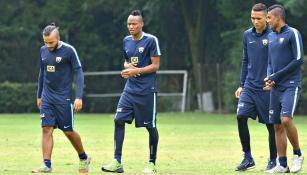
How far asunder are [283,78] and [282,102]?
342 millimetres

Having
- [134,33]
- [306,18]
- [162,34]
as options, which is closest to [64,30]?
[162,34]

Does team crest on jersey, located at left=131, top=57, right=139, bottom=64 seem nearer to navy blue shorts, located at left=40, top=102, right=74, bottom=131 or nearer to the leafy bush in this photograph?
navy blue shorts, located at left=40, top=102, right=74, bottom=131

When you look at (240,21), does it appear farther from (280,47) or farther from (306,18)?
(280,47)

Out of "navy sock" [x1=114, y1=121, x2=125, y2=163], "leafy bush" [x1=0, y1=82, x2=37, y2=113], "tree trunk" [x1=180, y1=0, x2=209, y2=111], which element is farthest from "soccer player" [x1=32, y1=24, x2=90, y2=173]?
"tree trunk" [x1=180, y1=0, x2=209, y2=111]

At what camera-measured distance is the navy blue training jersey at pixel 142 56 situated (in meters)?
13.8

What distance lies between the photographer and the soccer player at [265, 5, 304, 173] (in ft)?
43.2

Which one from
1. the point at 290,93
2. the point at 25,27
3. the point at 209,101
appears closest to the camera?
the point at 290,93

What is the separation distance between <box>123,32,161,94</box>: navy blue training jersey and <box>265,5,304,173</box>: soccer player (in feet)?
5.61

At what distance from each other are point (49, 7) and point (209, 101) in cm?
902

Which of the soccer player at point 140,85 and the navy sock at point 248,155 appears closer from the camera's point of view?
the soccer player at point 140,85

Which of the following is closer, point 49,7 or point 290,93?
point 290,93

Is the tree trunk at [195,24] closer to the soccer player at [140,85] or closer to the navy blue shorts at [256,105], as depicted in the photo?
the navy blue shorts at [256,105]

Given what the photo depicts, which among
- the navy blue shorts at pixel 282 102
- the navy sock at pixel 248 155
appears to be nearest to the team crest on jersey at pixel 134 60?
the navy blue shorts at pixel 282 102

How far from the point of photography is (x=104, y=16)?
148ft
